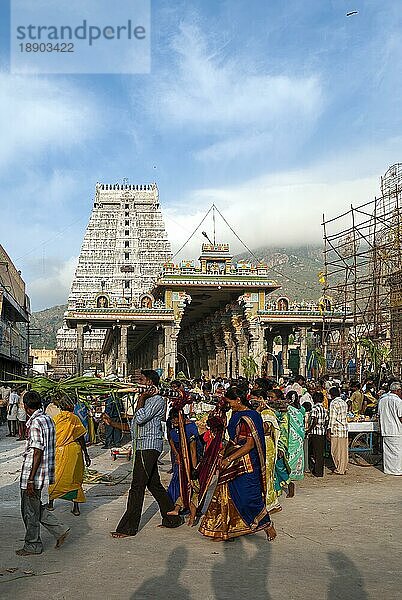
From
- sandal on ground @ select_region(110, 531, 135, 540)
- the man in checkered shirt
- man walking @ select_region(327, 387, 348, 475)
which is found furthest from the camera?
man walking @ select_region(327, 387, 348, 475)

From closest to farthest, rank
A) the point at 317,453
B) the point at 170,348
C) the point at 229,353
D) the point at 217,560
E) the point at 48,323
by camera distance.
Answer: the point at 217,560, the point at 317,453, the point at 170,348, the point at 229,353, the point at 48,323

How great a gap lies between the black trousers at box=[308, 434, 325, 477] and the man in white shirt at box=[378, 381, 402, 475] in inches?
39.9

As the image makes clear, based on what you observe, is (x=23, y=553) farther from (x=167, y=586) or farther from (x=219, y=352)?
(x=219, y=352)

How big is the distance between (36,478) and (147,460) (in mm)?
1216

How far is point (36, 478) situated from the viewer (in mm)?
5625

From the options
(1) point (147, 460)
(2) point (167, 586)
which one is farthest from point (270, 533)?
(2) point (167, 586)

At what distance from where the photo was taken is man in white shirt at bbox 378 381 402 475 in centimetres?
1015

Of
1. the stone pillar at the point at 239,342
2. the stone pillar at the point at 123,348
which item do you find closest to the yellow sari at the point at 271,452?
the stone pillar at the point at 123,348

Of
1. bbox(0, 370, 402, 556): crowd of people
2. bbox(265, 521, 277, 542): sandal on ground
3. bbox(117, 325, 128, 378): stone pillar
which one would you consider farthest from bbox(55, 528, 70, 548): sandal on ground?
bbox(117, 325, 128, 378): stone pillar

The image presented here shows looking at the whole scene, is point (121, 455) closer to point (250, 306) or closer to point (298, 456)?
point (298, 456)

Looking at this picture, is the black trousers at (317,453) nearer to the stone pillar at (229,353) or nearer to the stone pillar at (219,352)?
the stone pillar at (229,353)

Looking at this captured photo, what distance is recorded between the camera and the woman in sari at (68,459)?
6.62 m

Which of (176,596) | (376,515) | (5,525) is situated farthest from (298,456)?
(176,596)

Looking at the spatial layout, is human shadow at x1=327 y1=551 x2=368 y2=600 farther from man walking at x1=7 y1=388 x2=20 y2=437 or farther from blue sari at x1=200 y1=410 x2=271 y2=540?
man walking at x1=7 y1=388 x2=20 y2=437
